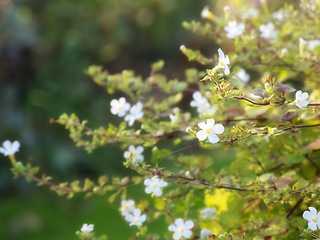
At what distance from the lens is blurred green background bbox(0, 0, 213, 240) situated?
3.26 metres

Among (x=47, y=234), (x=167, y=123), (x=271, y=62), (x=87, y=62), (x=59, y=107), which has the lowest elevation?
(x=167, y=123)

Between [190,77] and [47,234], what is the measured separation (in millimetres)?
2256

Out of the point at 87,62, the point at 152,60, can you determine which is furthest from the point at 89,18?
the point at 152,60

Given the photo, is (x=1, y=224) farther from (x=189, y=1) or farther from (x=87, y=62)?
(x=189, y=1)

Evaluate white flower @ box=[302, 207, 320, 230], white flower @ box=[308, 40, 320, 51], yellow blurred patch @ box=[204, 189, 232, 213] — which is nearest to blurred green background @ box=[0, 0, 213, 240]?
yellow blurred patch @ box=[204, 189, 232, 213]

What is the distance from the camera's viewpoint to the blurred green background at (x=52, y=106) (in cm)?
326

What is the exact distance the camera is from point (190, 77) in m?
1.25

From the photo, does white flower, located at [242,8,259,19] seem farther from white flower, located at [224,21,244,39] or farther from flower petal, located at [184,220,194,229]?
flower petal, located at [184,220,194,229]

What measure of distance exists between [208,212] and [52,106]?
9.76ft

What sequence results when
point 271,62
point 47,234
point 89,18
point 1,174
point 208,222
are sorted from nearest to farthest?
point 208,222, point 271,62, point 47,234, point 1,174, point 89,18

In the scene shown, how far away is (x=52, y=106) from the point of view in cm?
373

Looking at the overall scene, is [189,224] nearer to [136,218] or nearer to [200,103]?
[136,218]

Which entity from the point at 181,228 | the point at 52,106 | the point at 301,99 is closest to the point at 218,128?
the point at 301,99

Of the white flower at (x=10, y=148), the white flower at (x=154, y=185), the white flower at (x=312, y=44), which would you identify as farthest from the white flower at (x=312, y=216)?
the white flower at (x=10, y=148)
